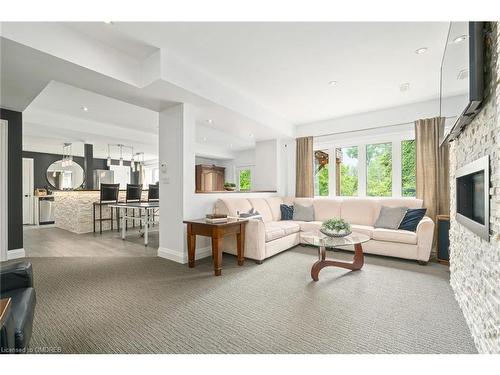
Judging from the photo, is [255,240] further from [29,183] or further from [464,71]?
[29,183]

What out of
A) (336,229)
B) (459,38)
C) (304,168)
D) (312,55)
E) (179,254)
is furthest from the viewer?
(304,168)

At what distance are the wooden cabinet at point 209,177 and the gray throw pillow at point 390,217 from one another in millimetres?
6027

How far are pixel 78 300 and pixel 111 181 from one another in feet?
26.4

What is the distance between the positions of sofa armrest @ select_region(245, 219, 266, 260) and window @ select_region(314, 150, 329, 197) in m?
2.48

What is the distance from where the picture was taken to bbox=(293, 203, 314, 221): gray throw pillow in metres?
4.69

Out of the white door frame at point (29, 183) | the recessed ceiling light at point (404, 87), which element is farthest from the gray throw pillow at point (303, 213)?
the white door frame at point (29, 183)

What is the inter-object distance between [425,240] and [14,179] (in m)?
5.97

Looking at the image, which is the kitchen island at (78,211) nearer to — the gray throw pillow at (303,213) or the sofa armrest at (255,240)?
the sofa armrest at (255,240)

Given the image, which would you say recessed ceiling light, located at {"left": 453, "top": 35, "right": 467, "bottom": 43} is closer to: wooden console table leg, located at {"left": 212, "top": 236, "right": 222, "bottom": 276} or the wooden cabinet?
wooden console table leg, located at {"left": 212, "top": 236, "right": 222, "bottom": 276}

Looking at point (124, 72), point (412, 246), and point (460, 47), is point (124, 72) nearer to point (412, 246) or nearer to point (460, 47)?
point (460, 47)

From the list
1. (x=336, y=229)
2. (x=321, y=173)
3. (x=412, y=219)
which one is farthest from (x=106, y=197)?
(x=412, y=219)

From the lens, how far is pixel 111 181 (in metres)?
9.22

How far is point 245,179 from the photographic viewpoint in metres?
9.25
